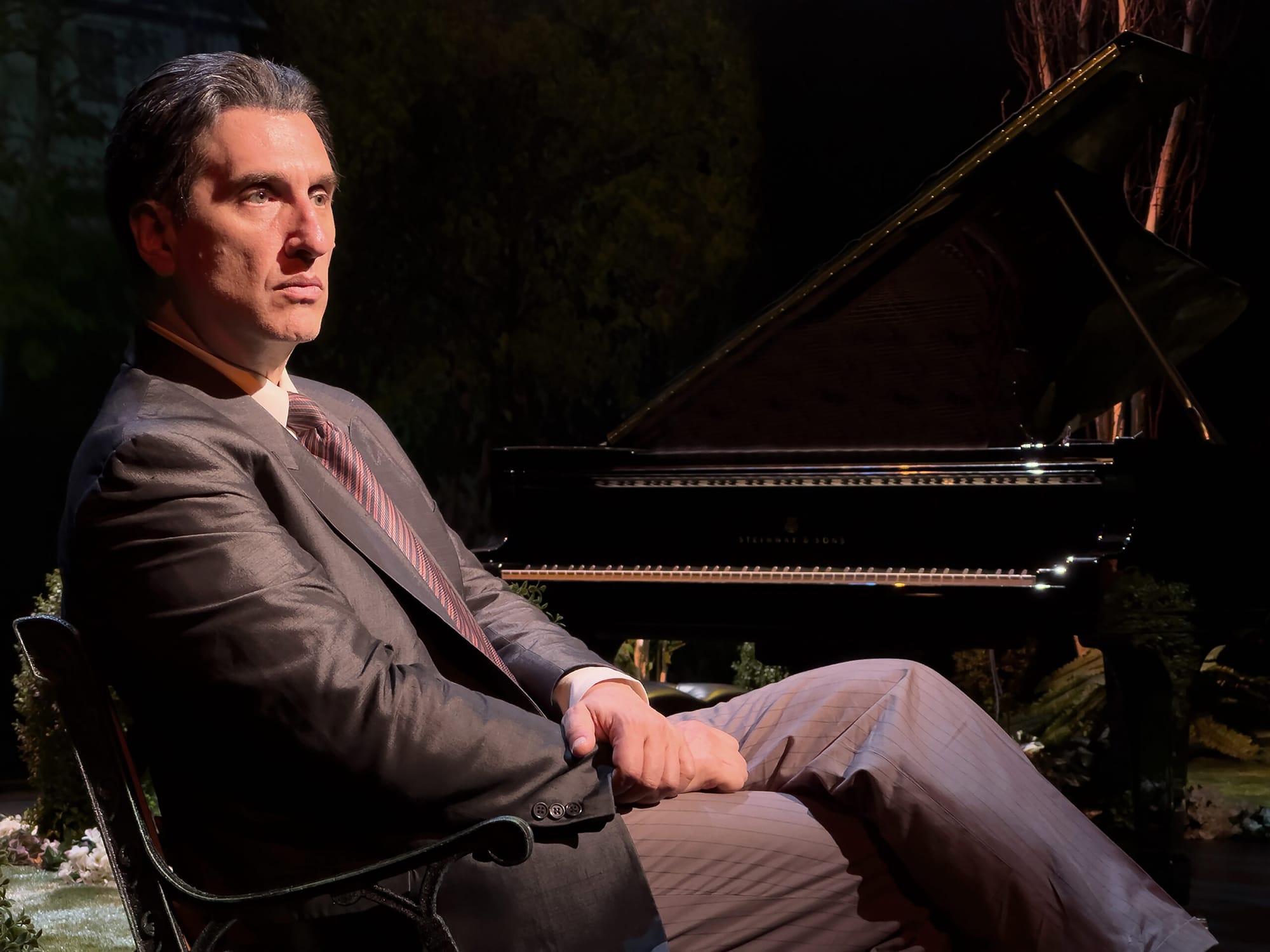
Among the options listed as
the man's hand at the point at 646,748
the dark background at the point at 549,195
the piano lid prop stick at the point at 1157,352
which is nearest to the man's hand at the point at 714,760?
the man's hand at the point at 646,748

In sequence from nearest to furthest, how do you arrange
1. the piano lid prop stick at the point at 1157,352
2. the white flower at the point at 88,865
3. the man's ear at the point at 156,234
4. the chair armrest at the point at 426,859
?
the chair armrest at the point at 426,859, the man's ear at the point at 156,234, the piano lid prop stick at the point at 1157,352, the white flower at the point at 88,865

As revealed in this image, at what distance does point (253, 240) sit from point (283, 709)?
509 mm

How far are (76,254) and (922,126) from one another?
4.23 meters

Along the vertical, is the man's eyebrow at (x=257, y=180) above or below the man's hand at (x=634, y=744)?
above

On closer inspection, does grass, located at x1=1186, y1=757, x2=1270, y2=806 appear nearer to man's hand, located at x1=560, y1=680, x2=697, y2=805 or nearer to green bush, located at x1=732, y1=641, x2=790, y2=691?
green bush, located at x1=732, y1=641, x2=790, y2=691

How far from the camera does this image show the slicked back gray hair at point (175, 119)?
1.40 metres

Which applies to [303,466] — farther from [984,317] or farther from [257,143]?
[984,317]

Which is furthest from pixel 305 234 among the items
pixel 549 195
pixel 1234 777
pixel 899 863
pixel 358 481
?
pixel 549 195

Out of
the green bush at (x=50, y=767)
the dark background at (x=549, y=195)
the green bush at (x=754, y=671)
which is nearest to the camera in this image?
the green bush at (x=50, y=767)

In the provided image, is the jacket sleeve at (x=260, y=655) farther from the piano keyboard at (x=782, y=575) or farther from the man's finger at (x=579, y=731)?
the piano keyboard at (x=782, y=575)

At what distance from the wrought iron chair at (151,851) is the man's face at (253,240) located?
14.4 inches

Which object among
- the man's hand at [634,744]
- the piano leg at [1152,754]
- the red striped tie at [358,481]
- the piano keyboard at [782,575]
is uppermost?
the red striped tie at [358,481]

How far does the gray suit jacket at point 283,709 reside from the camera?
1218mm

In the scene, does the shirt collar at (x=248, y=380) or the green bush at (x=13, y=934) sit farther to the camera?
the green bush at (x=13, y=934)
